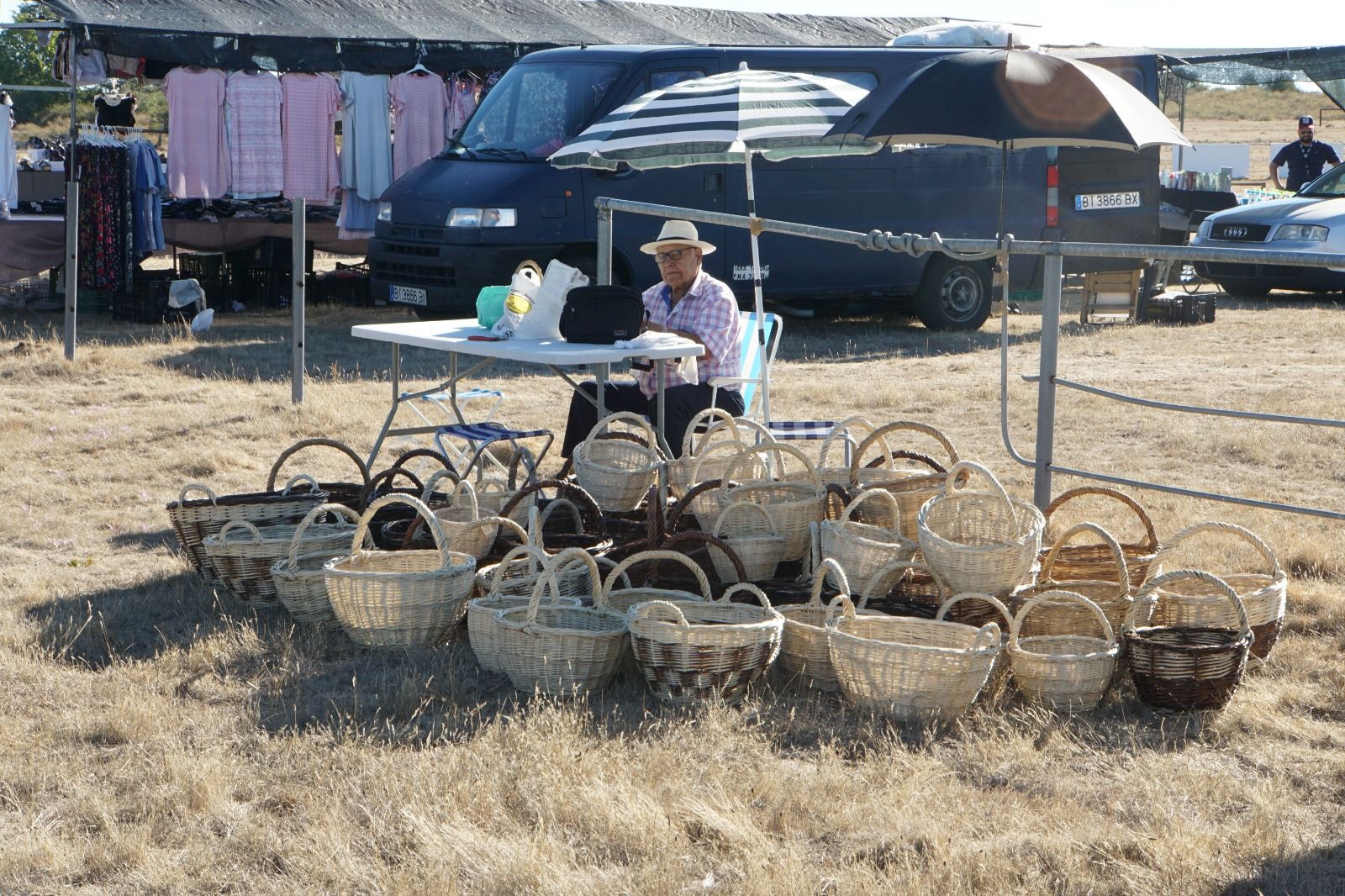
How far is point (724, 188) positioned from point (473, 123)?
6.24 feet

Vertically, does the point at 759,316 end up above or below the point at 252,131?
below

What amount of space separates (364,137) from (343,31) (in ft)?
2.96

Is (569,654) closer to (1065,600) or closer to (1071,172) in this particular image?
(1065,600)

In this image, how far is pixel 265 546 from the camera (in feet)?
16.5

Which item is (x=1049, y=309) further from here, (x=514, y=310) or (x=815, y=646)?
(x=514, y=310)

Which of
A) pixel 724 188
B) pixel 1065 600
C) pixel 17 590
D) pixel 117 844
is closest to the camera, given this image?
pixel 117 844

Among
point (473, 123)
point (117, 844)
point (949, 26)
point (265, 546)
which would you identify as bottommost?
point (117, 844)

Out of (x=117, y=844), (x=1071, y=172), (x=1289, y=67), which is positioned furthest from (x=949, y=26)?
(x=117, y=844)

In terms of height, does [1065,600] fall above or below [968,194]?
below

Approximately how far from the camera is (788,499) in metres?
5.16

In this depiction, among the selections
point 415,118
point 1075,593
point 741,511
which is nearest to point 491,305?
point 741,511

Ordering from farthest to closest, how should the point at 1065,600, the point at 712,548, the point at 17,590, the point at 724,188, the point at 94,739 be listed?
the point at 724,188, the point at 17,590, the point at 712,548, the point at 1065,600, the point at 94,739

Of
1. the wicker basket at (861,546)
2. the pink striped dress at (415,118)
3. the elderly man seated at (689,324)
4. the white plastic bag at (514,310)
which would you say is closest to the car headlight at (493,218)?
the pink striped dress at (415,118)

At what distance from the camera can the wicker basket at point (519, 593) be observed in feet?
14.2
